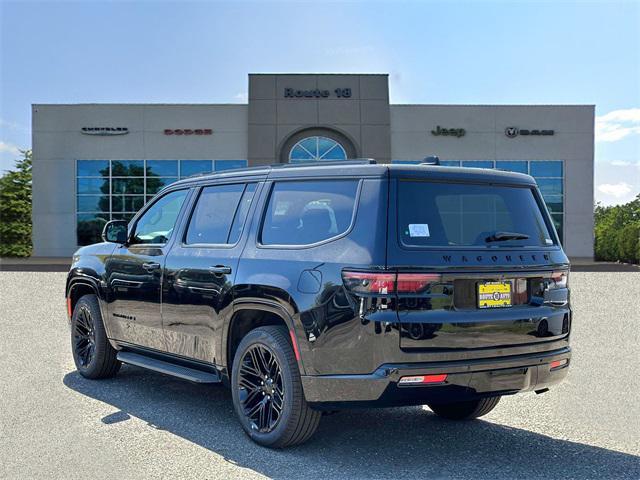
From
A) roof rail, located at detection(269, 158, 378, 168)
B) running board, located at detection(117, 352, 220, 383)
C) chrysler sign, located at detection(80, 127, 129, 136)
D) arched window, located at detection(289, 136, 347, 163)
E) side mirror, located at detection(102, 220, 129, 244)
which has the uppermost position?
chrysler sign, located at detection(80, 127, 129, 136)

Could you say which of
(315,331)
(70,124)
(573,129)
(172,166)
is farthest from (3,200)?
(315,331)

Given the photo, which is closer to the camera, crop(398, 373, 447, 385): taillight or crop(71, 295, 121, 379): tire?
crop(398, 373, 447, 385): taillight

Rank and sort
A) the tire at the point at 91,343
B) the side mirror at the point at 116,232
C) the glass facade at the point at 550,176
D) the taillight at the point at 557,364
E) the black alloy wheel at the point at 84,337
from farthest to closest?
the glass facade at the point at 550,176 → the black alloy wheel at the point at 84,337 → the tire at the point at 91,343 → the side mirror at the point at 116,232 → the taillight at the point at 557,364

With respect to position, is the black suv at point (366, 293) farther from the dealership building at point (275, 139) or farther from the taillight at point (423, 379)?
the dealership building at point (275, 139)

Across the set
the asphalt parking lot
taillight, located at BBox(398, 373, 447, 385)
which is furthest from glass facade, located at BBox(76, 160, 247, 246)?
taillight, located at BBox(398, 373, 447, 385)

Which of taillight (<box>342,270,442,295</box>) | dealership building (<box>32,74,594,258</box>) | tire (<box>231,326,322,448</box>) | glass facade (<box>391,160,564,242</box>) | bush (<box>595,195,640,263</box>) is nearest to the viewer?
taillight (<box>342,270,442,295</box>)

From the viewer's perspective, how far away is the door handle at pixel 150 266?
610 cm

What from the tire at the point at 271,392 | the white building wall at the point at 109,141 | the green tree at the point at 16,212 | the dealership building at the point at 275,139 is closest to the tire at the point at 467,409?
the tire at the point at 271,392

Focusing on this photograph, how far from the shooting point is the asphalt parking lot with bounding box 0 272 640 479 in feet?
14.6

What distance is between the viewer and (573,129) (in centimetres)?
3600

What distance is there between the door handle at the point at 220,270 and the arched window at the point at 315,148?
3040 centimetres

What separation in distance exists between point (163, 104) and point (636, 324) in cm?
2834

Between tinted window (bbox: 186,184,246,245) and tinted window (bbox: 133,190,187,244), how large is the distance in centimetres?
34

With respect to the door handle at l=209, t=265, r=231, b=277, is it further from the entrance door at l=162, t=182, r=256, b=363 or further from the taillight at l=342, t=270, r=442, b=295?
the taillight at l=342, t=270, r=442, b=295
